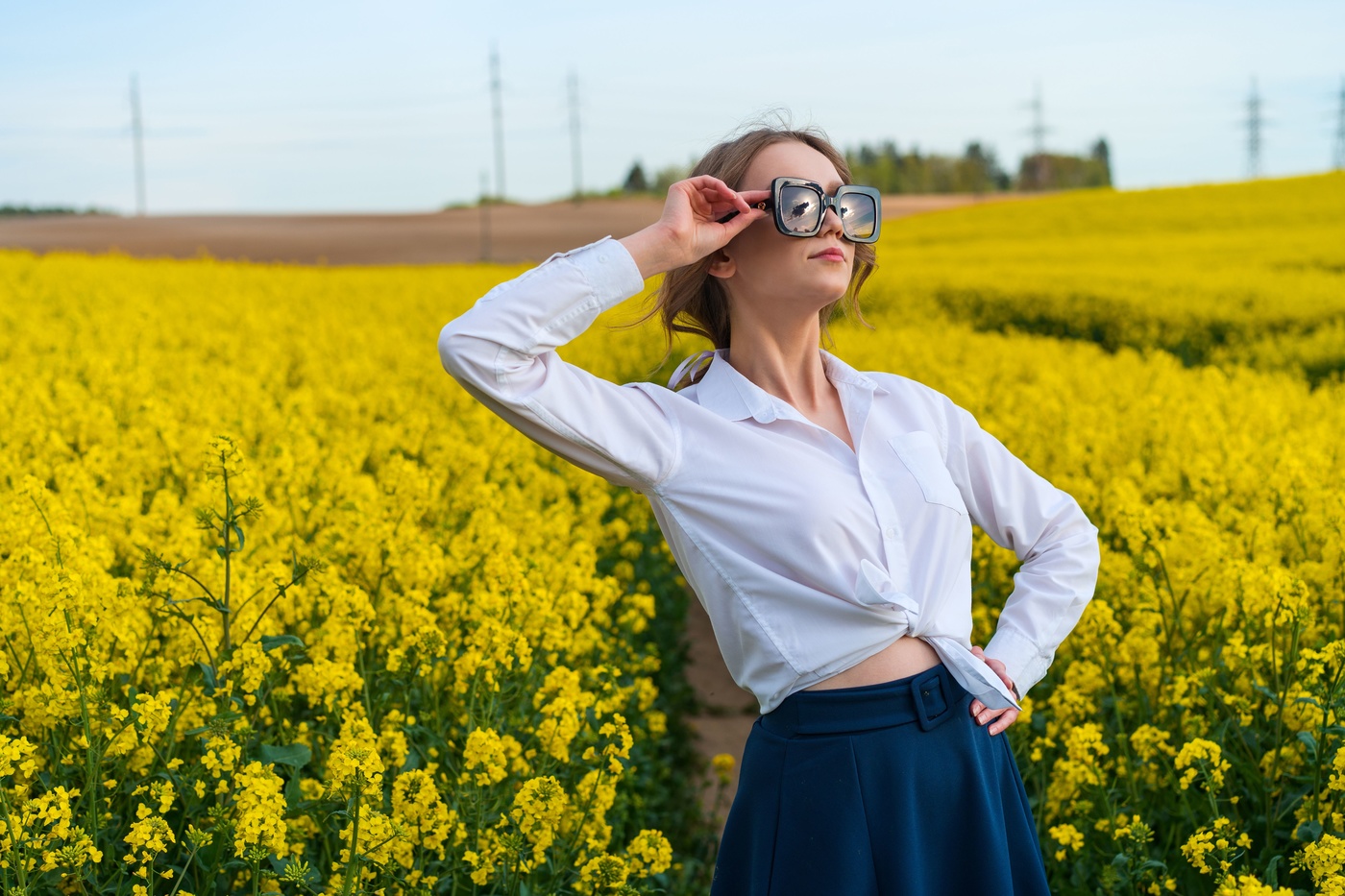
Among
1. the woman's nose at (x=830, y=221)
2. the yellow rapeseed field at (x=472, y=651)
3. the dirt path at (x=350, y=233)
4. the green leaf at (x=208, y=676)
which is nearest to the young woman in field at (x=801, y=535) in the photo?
the woman's nose at (x=830, y=221)

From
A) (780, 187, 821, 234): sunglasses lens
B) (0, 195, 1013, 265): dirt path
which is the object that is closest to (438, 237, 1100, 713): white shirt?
(780, 187, 821, 234): sunglasses lens

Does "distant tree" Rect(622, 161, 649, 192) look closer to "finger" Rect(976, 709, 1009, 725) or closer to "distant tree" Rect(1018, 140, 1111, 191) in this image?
"distant tree" Rect(1018, 140, 1111, 191)

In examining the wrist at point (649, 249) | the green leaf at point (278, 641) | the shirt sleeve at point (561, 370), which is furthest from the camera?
the green leaf at point (278, 641)

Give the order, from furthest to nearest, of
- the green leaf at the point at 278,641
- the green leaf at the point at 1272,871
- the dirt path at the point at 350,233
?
1. the dirt path at the point at 350,233
2. the green leaf at the point at 278,641
3. the green leaf at the point at 1272,871

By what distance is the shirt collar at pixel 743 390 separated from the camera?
1.88 metres

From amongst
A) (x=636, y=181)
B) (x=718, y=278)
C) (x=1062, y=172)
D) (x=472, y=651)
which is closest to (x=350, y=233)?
(x=636, y=181)

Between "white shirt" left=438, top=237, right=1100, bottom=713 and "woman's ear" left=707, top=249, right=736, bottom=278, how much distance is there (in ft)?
0.53

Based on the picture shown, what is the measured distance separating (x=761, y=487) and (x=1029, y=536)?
1.97ft

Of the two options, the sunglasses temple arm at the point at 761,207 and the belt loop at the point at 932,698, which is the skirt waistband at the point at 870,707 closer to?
the belt loop at the point at 932,698

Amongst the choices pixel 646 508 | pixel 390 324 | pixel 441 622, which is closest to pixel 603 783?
pixel 441 622

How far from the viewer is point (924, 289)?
15414 mm

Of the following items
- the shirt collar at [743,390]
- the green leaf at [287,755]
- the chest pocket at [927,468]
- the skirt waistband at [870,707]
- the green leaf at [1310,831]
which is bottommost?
the green leaf at [1310,831]

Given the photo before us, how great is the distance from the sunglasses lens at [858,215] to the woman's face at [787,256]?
19 millimetres

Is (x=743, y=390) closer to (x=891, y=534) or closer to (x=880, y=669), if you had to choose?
(x=891, y=534)
